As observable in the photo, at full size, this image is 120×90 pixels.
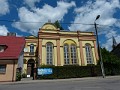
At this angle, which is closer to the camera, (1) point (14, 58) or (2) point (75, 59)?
(1) point (14, 58)

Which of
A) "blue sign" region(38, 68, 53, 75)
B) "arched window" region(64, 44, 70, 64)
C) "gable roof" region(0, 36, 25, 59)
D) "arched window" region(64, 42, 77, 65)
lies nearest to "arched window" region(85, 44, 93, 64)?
"arched window" region(64, 42, 77, 65)

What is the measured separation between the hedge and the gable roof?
519 centimetres

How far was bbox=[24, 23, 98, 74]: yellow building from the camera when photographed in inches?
1255

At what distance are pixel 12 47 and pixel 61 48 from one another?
9858 mm

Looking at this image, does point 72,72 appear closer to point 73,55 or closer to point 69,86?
point 73,55

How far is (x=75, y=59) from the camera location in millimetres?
33281

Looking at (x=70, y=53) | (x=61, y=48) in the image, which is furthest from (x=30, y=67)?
(x=70, y=53)

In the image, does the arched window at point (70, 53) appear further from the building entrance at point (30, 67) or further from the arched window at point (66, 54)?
the building entrance at point (30, 67)

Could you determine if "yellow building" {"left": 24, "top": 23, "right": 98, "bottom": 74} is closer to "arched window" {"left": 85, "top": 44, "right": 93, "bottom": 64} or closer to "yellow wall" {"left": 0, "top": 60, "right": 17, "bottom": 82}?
"arched window" {"left": 85, "top": 44, "right": 93, "bottom": 64}

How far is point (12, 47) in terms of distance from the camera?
2755 centimetres

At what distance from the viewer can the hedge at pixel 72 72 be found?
996 inches

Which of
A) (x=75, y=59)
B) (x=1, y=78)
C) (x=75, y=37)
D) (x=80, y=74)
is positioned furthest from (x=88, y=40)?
(x=1, y=78)

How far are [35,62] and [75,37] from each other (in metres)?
9.76

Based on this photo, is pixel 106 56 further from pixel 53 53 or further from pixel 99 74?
pixel 53 53
